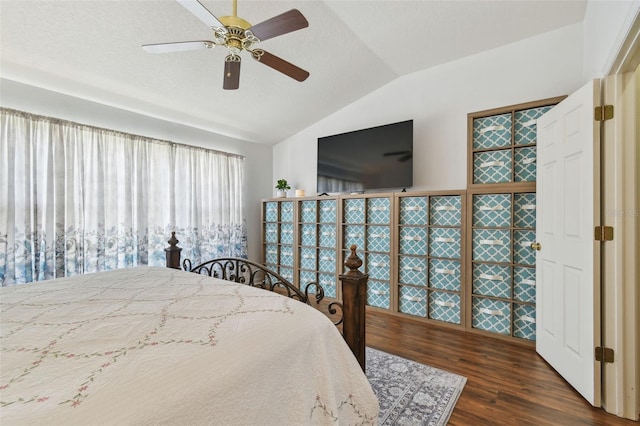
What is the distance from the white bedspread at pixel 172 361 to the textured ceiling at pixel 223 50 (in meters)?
1.91

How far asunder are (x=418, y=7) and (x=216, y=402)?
3.05m

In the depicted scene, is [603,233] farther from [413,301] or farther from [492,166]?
[413,301]

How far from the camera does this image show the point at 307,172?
15.4 ft

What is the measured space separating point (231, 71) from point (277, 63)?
1.02 feet

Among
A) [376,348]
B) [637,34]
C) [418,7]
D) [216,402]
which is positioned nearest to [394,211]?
[376,348]

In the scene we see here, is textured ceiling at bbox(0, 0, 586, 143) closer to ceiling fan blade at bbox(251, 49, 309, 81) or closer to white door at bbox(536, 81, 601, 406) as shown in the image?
ceiling fan blade at bbox(251, 49, 309, 81)

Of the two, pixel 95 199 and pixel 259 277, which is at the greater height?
pixel 95 199

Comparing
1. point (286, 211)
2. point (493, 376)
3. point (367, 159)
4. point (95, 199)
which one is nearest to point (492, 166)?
point (367, 159)

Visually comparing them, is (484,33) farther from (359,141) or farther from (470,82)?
(359,141)

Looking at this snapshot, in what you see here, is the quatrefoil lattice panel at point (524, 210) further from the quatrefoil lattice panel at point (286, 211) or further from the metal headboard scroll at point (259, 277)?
the quatrefoil lattice panel at point (286, 211)

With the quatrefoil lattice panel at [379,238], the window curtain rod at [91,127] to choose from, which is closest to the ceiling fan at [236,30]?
the window curtain rod at [91,127]

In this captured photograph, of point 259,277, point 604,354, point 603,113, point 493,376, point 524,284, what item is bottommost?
point 493,376

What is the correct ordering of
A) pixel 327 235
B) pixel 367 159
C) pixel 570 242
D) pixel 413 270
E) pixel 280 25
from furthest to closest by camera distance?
pixel 327 235, pixel 367 159, pixel 413 270, pixel 570 242, pixel 280 25

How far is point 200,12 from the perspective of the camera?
4.82ft
